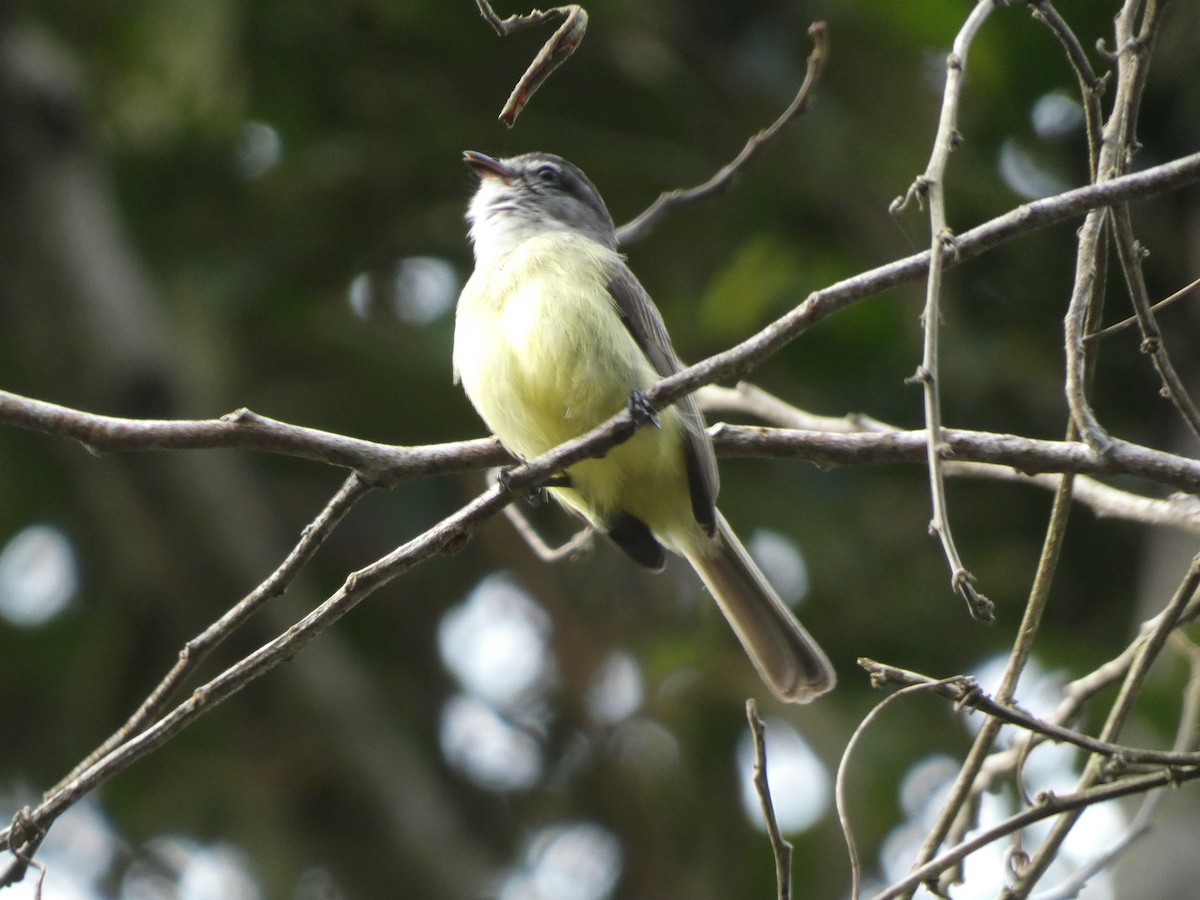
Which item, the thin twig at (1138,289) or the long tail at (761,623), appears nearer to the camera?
the thin twig at (1138,289)

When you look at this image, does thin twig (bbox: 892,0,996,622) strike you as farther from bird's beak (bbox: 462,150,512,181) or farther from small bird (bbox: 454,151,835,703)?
bird's beak (bbox: 462,150,512,181)

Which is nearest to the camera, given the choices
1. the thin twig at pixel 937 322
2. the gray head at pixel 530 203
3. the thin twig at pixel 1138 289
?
the thin twig at pixel 937 322

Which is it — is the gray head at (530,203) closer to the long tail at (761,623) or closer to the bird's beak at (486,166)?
the bird's beak at (486,166)

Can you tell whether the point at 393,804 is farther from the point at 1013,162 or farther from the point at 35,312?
the point at 1013,162

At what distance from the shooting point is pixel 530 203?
475 cm

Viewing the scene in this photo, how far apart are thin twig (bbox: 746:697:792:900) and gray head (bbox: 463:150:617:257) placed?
2.32 metres

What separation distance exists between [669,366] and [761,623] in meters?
0.77

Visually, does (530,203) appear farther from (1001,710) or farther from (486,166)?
(1001,710)

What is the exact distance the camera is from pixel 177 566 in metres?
6.34

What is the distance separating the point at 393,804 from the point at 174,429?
14.4 feet

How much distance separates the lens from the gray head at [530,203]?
454 cm

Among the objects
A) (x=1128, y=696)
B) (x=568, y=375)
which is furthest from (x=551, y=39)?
(x=1128, y=696)

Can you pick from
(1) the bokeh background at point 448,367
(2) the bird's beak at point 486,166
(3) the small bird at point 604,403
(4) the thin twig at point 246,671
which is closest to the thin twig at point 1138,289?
(4) the thin twig at point 246,671

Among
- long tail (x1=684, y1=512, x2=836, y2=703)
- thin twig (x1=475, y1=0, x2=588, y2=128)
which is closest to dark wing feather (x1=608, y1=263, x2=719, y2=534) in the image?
long tail (x1=684, y1=512, x2=836, y2=703)
